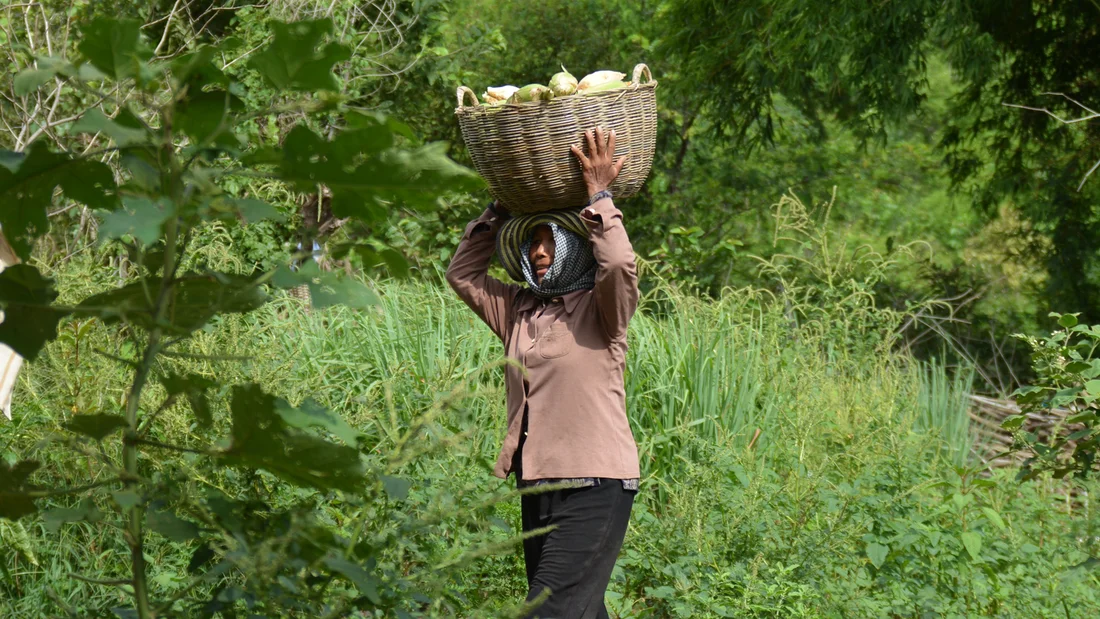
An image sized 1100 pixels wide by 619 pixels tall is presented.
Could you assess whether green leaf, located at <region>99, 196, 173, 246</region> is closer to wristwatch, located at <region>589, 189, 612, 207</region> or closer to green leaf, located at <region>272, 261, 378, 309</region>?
green leaf, located at <region>272, 261, 378, 309</region>

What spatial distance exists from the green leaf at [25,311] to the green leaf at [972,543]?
385 cm

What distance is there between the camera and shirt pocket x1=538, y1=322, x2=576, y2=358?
129 inches

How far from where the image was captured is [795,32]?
9117 mm

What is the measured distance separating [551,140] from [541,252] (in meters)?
0.38

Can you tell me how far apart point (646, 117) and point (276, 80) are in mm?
2275

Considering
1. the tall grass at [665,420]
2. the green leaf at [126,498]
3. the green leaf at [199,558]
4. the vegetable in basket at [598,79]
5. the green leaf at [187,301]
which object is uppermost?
the vegetable in basket at [598,79]

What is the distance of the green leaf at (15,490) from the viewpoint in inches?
50.1

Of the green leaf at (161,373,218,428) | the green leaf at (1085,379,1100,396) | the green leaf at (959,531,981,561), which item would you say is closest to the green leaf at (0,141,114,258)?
the green leaf at (161,373,218,428)

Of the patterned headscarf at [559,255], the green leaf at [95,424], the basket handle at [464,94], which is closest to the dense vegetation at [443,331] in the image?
the green leaf at [95,424]

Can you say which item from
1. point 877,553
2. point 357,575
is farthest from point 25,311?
point 877,553

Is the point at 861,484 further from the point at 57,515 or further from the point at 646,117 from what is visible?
the point at 57,515

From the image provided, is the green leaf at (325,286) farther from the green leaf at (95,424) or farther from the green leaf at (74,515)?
the green leaf at (74,515)

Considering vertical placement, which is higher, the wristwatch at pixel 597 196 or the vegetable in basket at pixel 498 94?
the vegetable in basket at pixel 498 94

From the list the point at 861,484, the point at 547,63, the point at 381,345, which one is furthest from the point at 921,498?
the point at 547,63
